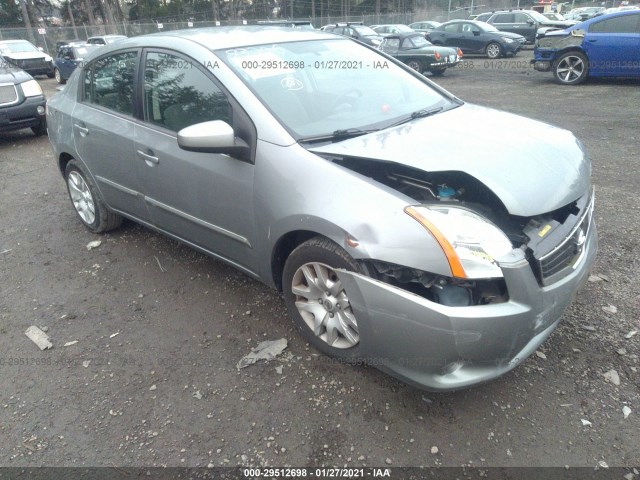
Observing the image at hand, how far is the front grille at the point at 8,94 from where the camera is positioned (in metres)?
7.48

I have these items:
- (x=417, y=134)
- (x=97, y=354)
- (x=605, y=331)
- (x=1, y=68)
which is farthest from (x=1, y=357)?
(x=1, y=68)

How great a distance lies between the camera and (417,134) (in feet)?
8.54

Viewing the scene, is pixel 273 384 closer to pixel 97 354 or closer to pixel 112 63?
pixel 97 354

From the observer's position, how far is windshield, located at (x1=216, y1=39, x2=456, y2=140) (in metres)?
2.69

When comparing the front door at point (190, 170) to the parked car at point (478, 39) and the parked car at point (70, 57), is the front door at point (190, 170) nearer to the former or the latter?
the parked car at point (70, 57)

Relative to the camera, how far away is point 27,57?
17.9m

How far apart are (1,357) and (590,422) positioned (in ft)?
10.7

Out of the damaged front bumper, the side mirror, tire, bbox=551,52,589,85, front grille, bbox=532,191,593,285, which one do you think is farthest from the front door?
tire, bbox=551,52,589,85

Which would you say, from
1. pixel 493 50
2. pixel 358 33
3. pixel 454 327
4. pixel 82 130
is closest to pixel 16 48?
pixel 358 33

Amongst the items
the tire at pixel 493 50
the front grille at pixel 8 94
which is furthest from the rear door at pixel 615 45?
the front grille at pixel 8 94

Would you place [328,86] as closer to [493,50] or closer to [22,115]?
[22,115]

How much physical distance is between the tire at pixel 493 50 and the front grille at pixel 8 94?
615 inches

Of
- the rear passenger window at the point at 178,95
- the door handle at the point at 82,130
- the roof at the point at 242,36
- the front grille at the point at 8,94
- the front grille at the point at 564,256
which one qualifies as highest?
the roof at the point at 242,36

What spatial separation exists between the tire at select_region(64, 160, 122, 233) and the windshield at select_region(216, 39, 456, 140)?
1.99 metres
